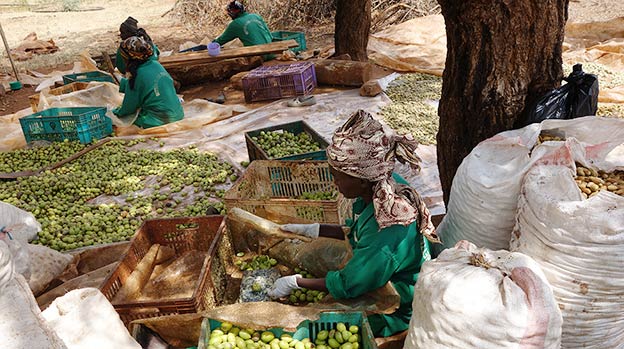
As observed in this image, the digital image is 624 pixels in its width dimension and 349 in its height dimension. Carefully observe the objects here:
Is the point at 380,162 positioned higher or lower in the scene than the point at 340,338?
higher

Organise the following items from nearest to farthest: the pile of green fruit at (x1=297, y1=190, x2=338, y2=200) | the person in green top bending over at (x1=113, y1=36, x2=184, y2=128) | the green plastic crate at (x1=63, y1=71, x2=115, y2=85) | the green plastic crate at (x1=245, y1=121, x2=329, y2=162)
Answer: the pile of green fruit at (x1=297, y1=190, x2=338, y2=200), the green plastic crate at (x1=245, y1=121, x2=329, y2=162), the person in green top bending over at (x1=113, y1=36, x2=184, y2=128), the green plastic crate at (x1=63, y1=71, x2=115, y2=85)

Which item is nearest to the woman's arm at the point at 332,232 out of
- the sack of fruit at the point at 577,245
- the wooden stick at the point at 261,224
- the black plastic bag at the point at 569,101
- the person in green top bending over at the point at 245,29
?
the wooden stick at the point at 261,224

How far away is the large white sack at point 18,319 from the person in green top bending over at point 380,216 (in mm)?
1258

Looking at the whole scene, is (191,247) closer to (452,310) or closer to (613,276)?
(452,310)

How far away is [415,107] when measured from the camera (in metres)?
6.36

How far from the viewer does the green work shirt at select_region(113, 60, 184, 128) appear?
6.32 meters

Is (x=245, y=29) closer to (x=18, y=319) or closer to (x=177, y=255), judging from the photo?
(x=177, y=255)

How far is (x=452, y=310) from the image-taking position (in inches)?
65.0

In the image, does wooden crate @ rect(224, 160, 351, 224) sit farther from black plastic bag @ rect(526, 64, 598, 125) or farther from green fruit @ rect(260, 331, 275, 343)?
black plastic bag @ rect(526, 64, 598, 125)

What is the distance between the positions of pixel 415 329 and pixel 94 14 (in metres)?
19.1

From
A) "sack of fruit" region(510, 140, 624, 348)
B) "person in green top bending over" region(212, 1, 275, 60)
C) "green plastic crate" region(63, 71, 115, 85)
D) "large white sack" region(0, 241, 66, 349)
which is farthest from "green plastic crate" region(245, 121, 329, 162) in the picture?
"green plastic crate" region(63, 71, 115, 85)

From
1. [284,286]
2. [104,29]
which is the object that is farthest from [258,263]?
[104,29]

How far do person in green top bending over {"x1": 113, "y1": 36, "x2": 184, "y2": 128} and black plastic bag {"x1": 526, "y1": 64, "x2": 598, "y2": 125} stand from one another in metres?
5.04

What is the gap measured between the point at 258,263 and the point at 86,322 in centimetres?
135
